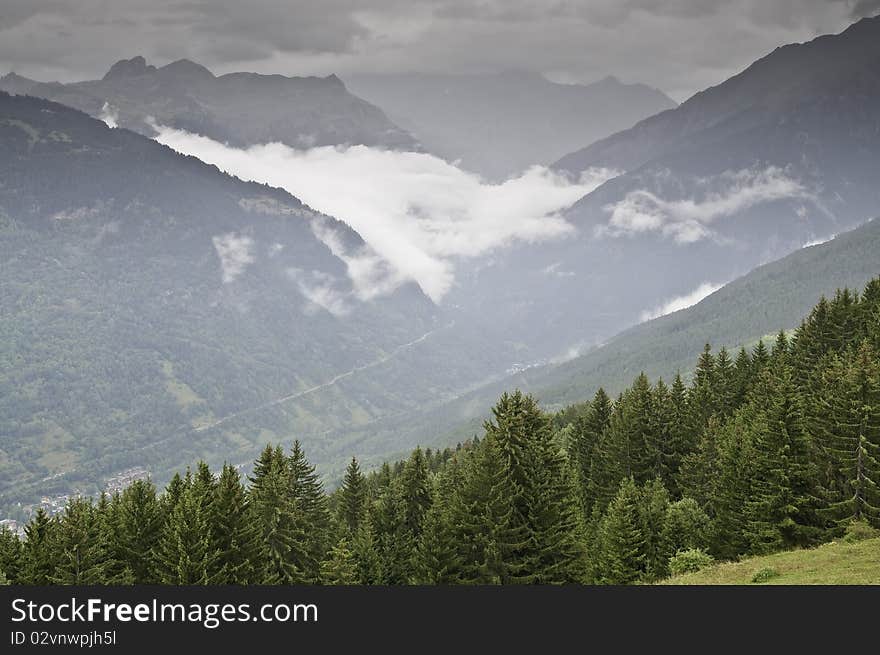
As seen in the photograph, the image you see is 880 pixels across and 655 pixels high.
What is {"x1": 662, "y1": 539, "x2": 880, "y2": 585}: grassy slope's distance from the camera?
38.2 metres

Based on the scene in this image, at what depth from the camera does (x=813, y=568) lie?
139 ft

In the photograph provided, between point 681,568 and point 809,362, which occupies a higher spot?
point 809,362

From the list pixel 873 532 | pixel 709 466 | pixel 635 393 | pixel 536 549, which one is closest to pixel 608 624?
pixel 536 549

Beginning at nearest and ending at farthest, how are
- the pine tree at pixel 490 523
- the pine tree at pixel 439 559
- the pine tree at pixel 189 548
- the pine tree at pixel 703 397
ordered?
1. the pine tree at pixel 189 548
2. the pine tree at pixel 490 523
3. the pine tree at pixel 439 559
4. the pine tree at pixel 703 397

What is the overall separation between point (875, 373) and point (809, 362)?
3850cm

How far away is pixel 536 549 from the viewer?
177ft

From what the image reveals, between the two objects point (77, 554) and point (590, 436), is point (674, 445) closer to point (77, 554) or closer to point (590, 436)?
point (590, 436)

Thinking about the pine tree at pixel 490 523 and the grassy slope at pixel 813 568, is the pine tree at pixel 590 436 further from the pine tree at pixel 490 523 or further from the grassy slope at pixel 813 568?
the grassy slope at pixel 813 568

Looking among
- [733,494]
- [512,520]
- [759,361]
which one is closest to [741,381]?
[759,361]

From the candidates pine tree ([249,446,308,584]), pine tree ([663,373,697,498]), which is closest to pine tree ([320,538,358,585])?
pine tree ([249,446,308,584])

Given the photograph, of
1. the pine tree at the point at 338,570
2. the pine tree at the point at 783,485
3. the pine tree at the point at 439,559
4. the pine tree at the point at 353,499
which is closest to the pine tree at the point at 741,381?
the pine tree at the point at 783,485

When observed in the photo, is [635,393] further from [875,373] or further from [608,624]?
[608,624]

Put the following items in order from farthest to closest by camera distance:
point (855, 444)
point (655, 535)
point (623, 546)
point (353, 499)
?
point (353, 499) < point (655, 535) < point (623, 546) < point (855, 444)

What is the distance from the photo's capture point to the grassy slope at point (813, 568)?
38.2m
